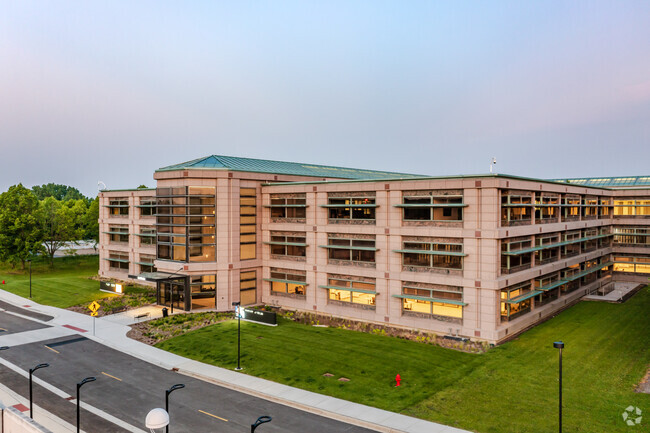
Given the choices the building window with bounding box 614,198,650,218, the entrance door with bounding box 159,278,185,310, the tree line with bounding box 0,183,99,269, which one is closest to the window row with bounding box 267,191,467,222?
the entrance door with bounding box 159,278,185,310

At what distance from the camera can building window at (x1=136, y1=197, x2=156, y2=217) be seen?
212 ft

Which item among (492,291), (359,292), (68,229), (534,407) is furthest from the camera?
(68,229)

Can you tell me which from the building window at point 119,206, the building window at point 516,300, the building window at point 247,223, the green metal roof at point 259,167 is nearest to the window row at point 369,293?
the building window at point 247,223

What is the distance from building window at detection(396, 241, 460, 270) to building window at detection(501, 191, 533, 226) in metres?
4.81

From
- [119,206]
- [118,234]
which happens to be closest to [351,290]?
[119,206]

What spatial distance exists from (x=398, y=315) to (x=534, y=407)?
56.9 feet

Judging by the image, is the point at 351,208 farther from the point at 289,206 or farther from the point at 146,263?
the point at 146,263

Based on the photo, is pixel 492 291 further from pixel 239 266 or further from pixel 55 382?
pixel 55 382

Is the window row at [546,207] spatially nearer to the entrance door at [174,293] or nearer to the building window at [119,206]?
the entrance door at [174,293]

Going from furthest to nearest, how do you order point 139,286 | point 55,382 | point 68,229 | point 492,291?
1. point 68,229
2. point 139,286
3. point 492,291
4. point 55,382

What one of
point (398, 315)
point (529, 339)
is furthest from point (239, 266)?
point (529, 339)

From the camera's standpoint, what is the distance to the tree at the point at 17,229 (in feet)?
255

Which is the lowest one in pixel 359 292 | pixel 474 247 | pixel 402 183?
pixel 359 292

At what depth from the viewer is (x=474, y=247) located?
1489 inches
